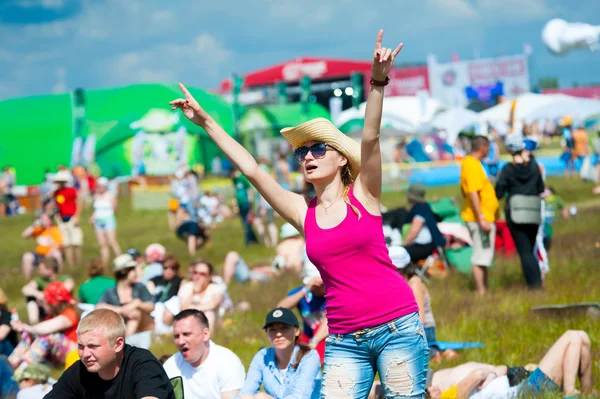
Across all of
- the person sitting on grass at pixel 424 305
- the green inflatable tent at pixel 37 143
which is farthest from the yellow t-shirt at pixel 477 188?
the green inflatable tent at pixel 37 143

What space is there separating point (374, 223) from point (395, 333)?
469 millimetres

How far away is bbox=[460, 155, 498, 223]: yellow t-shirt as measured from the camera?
9789 millimetres

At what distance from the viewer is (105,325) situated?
14.1ft

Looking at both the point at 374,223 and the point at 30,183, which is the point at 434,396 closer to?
the point at 374,223

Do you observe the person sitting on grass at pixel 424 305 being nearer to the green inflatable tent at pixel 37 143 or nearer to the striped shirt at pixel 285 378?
the striped shirt at pixel 285 378

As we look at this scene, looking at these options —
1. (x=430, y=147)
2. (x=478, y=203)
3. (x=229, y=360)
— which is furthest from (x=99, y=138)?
(x=229, y=360)

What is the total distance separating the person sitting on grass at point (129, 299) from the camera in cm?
893

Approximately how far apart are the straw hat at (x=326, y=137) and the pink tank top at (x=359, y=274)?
0.26 m

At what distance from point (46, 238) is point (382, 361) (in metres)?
14.1

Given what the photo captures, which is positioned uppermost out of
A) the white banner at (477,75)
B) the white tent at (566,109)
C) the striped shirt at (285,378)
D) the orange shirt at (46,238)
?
the white banner at (477,75)

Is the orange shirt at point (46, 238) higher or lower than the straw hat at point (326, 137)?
lower

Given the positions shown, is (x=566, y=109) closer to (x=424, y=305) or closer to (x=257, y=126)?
(x=257, y=126)

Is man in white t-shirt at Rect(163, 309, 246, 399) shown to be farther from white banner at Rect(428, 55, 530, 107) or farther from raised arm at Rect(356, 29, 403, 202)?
white banner at Rect(428, 55, 530, 107)

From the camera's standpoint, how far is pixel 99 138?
43781mm
